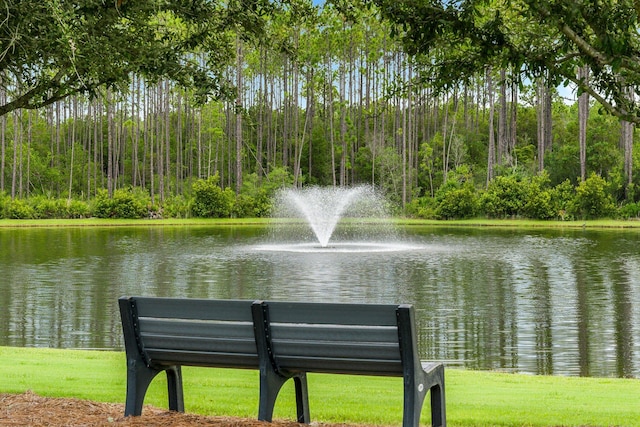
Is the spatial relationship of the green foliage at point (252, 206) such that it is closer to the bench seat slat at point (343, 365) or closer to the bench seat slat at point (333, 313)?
the bench seat slat at point (343, 365)

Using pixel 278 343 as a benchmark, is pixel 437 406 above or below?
below

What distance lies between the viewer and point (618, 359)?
9.21m

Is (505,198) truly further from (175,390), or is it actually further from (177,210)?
(175,390)

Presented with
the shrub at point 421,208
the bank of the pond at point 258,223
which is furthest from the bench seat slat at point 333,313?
the shrub at point 421,208

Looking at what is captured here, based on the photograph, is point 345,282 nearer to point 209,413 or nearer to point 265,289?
point 265,289

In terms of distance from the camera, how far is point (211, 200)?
51.8m

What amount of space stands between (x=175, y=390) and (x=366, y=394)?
5.79ft

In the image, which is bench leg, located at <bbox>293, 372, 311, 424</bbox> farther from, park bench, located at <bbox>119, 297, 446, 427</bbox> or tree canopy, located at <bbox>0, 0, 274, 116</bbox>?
tree canopy, located at <bbox>0, 0, 274, 116</bbox>

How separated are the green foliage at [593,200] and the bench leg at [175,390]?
143 ft

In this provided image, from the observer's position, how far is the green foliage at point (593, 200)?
46.2 m

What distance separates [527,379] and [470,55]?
306 cm

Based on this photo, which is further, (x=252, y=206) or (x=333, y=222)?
(x=252, y=206)

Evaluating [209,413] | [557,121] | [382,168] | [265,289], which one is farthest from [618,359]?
[557,121]

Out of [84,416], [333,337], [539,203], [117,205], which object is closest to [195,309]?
[333,337]
